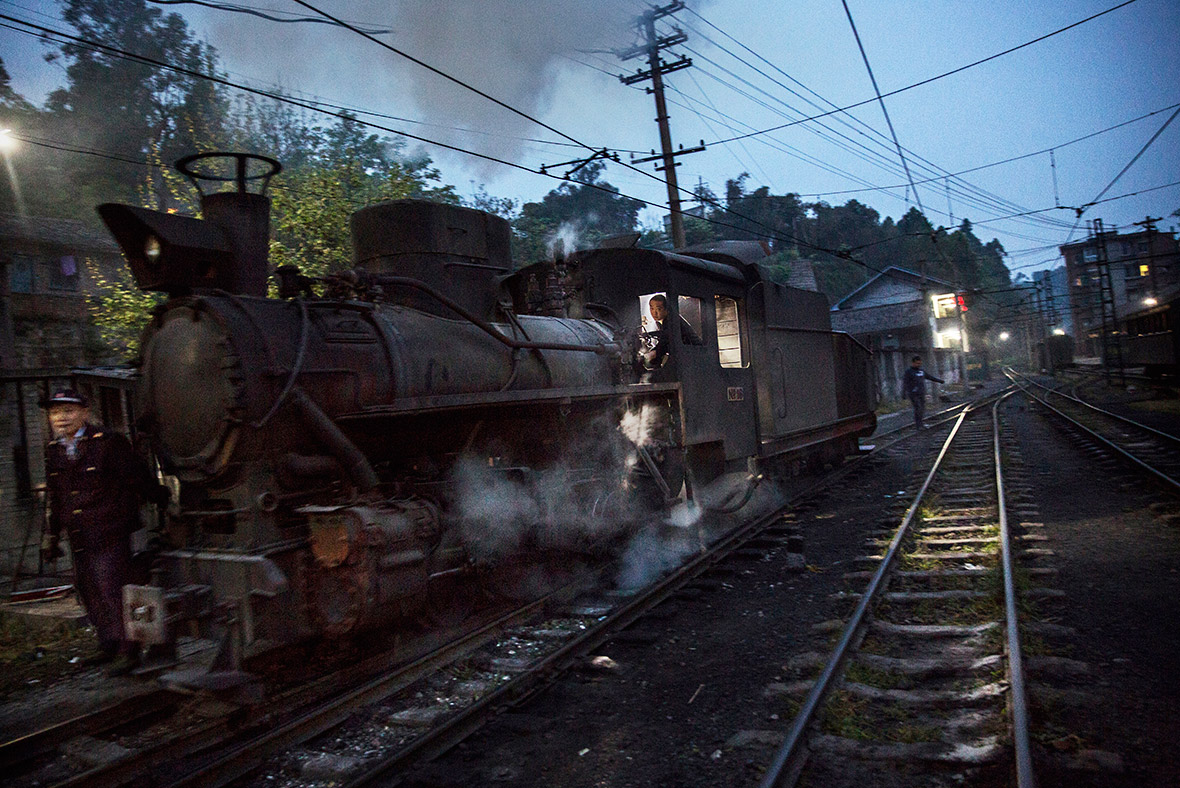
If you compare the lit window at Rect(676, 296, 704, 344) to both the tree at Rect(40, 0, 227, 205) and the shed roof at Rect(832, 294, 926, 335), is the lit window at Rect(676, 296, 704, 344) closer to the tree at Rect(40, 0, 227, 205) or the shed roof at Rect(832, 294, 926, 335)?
the tree at Rect(40, 0, 227, 205)

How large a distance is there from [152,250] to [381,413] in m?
1.58

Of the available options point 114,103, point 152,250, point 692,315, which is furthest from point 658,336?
point 114,103

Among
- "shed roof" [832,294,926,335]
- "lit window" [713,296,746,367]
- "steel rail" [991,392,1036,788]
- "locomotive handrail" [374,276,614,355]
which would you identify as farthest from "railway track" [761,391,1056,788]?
"shed roof" [832,294,926,335]

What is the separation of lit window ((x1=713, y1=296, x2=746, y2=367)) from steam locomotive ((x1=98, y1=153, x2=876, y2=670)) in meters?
1.68

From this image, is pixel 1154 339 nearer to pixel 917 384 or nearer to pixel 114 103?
pixel 917 384

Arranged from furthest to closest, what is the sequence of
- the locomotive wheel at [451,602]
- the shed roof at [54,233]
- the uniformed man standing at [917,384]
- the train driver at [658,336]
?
the shed roof at [54,233] → the uniformed man standing at [917,384] → the train driver at [658,336] → the locomotive wheel at [451,602]

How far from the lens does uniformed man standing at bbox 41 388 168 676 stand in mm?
4617

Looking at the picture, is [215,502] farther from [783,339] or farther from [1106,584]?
[783,339]

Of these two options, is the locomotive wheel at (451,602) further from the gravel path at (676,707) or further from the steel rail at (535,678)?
the gravel path at (676,707)

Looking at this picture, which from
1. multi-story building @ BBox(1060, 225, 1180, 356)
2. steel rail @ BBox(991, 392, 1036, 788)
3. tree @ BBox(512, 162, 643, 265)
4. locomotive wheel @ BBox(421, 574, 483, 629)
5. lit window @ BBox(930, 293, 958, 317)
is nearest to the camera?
steel rail @ BBox(991, 392, 1036, 788)

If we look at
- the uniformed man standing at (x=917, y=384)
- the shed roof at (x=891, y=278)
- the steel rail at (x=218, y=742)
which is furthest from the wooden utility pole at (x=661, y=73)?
the shed roof at (x=891, y=278)

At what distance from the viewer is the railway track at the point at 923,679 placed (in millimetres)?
3049

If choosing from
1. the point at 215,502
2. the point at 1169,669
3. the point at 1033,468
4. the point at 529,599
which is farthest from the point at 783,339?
the point at 215,502

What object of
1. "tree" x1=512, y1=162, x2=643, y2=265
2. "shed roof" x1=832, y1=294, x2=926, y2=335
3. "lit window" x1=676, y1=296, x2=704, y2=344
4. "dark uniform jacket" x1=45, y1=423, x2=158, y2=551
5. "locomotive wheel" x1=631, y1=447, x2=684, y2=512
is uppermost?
"tree" x1=512, y1=162, x2=643, y2=265
